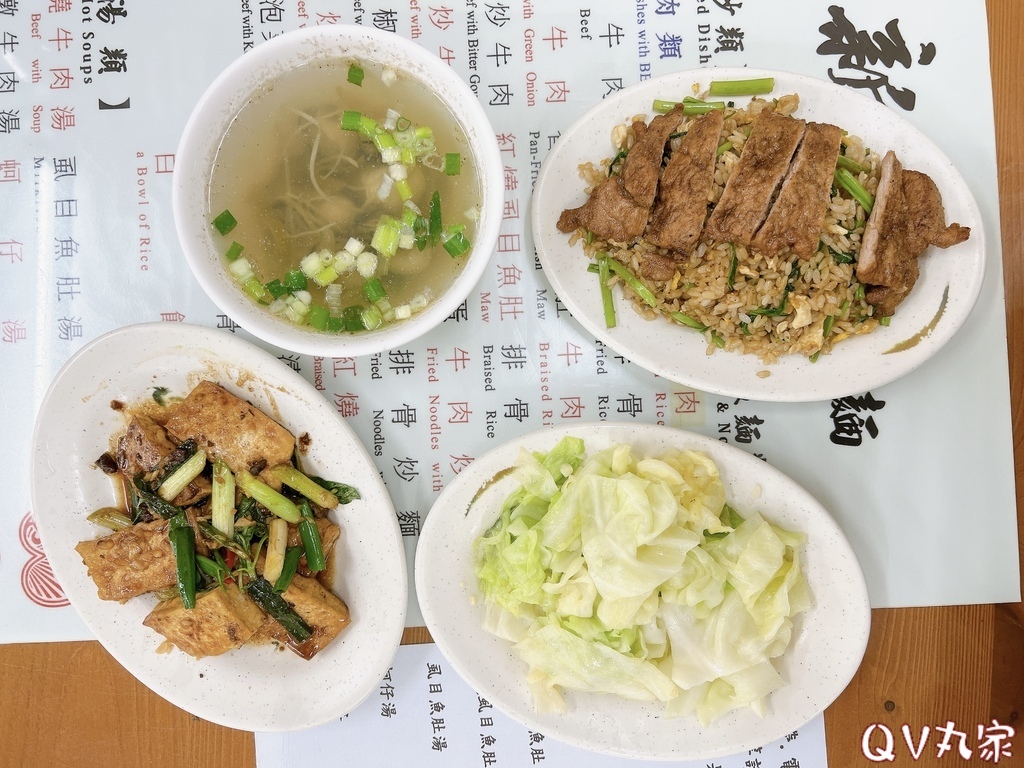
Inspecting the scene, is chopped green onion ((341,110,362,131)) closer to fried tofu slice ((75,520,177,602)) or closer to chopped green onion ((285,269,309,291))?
chopped green onion ((285,269,309,291))

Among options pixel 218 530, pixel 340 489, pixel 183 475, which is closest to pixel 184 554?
pixel 218 530

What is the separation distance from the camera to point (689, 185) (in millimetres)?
1696

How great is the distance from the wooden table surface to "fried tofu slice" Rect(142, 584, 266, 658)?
388mm

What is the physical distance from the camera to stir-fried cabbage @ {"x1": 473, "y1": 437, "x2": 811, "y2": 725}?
171 cm

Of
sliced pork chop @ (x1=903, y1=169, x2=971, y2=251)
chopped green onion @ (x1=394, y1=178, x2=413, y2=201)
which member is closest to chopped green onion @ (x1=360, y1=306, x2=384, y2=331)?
chopped green onion @ (x1=394, y1=178, x2=413, y2=201)

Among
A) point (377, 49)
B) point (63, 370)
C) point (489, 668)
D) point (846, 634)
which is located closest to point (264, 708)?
point (489, 668)

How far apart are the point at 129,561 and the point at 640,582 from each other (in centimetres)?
138

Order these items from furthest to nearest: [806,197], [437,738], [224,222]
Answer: [437,738] < [806,197] < [224,222]

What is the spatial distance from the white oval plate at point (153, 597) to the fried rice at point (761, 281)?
910mm

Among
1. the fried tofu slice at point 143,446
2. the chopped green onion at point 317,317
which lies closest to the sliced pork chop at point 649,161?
the chopped green onion at point 317,317

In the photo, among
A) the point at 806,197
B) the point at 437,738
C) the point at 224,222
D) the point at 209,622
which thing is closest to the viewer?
the point at 224,222

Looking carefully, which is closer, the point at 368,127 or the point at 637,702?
the point at 368,127

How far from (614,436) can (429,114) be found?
37.2 inches

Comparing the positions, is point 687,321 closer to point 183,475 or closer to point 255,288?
point 255,288
